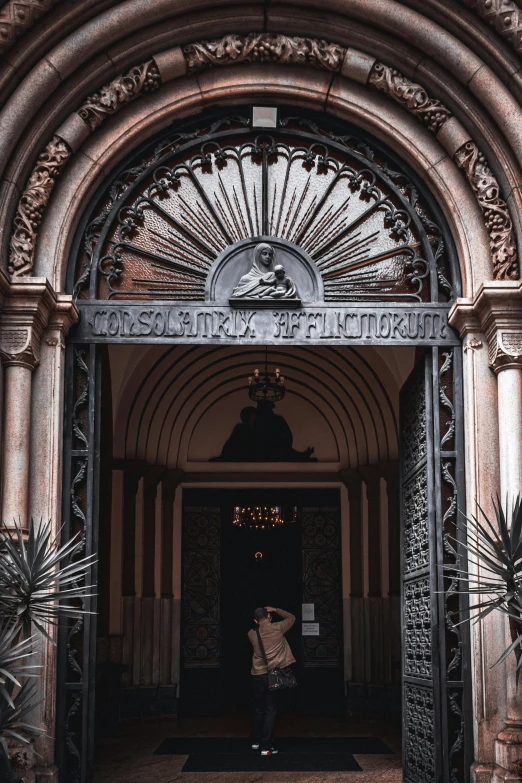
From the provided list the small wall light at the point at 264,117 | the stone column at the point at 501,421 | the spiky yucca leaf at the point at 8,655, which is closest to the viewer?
the spiky yucca leaf at the point at 8,655

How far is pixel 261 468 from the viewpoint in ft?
50.5

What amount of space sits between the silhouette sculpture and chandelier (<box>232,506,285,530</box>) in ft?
3.08

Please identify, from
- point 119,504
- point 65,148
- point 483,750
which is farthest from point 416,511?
point 119,504

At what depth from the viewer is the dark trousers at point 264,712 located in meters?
11.3

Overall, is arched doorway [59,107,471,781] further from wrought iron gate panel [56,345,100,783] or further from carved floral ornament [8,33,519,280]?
carved floral ornament [8,33,519,280]

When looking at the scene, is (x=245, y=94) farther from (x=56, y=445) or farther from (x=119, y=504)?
(x=119, y=504)

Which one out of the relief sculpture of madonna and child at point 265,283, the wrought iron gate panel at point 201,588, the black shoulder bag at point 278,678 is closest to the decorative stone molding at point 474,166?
the relief sculpture of madonna and child at point 265,283

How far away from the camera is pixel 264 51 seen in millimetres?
8820

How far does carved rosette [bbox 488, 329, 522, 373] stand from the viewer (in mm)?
8148

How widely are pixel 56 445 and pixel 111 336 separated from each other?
987mm

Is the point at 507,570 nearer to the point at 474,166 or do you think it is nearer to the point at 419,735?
the point at 419,735

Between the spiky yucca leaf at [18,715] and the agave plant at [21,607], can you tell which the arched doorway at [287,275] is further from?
the spiky yucca leaf at [18,715]

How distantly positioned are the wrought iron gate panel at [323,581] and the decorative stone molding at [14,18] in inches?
342

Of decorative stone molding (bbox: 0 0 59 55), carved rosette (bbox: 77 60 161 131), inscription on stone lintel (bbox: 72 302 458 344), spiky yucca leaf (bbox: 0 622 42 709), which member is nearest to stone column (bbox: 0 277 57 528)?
inscription on stone lintel (bbox: 72 302 458 344)
